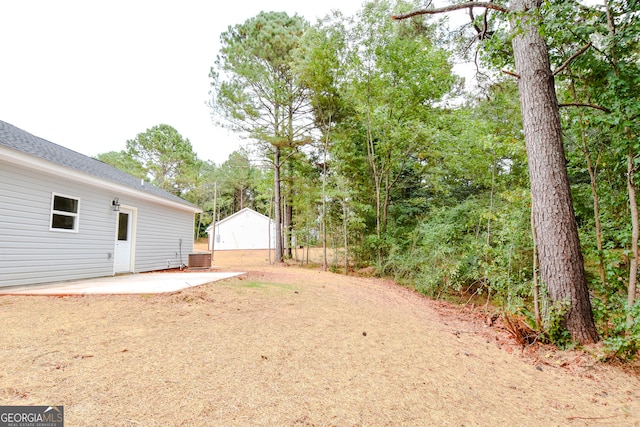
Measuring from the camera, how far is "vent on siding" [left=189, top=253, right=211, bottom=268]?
31.6 feet

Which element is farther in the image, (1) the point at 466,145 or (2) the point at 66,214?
(1) the point at 466,145

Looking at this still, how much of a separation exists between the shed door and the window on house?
4.03 feet

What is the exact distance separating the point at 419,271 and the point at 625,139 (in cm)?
Answer: 556

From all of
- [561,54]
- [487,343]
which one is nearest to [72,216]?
[487,343]

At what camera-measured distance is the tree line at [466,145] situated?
322 centimetres

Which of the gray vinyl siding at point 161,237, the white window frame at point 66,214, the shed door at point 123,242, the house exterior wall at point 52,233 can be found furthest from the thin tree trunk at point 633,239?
the gray vinyl siding at point 161,237

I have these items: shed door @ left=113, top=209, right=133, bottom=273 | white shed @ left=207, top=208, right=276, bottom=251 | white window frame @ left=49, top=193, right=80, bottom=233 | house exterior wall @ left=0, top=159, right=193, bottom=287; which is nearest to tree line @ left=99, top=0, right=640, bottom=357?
shed door @ left=113, top=209, right=133, bottom=273

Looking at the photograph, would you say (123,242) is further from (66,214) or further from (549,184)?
(549,184)

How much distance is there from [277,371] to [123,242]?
25.0 feet

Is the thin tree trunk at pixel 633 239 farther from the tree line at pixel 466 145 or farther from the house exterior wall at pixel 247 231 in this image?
the house exterior wall at pixel 247 231

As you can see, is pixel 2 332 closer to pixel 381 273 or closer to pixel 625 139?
pixel 625 139

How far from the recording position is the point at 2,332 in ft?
8.57

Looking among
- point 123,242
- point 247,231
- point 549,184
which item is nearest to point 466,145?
point 549,184

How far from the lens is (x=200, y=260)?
31.8 ft
